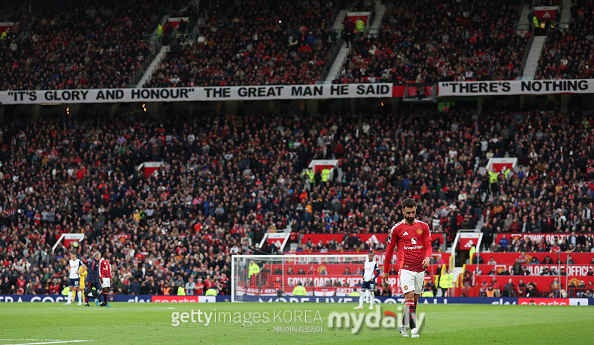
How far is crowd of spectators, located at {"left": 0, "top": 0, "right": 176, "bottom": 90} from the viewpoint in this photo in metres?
55.0

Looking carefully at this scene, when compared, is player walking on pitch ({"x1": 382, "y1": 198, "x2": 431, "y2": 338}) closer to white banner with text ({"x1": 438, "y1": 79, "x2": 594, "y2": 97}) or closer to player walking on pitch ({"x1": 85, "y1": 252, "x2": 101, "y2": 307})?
player walking on pitch ({"x1": 85, "y1": 252, "x2": 101, "y2": 307})

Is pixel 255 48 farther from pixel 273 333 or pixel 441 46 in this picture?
pixel 273 333

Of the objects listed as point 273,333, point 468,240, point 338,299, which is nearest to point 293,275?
point 338,299

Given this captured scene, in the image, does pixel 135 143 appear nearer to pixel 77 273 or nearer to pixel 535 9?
pixel 77 273

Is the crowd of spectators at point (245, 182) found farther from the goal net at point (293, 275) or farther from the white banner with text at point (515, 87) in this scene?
the white banner with text at point (515, 87)

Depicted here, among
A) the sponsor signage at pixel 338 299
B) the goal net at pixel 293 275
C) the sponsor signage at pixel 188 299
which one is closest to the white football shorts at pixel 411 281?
the sponsor signage at pixel 338 299

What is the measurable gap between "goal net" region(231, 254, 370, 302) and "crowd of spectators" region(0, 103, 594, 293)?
140 centimetres

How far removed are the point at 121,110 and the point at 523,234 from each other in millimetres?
27511

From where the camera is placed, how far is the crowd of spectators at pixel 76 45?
55031 mm

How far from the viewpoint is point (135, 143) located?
175 feet

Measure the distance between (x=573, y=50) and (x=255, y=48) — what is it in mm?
18677

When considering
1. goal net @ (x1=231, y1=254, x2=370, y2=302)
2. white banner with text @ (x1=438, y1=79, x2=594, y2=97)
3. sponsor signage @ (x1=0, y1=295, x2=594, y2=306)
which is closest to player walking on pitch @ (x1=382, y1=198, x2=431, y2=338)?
sponsor signage @ (x1=0, y1=295, x2=594, y2=306)

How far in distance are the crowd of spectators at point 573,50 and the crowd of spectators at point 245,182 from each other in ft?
7.99

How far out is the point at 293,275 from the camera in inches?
1558
